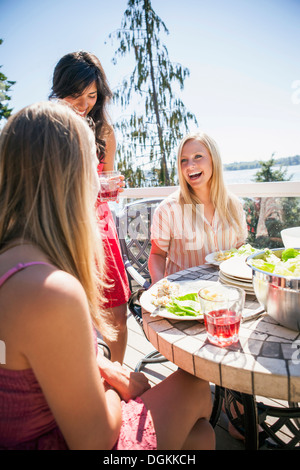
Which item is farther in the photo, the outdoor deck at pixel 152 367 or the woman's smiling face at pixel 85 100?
the woman's smiling face at pixel 85 100

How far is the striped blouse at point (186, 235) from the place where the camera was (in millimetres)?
1983

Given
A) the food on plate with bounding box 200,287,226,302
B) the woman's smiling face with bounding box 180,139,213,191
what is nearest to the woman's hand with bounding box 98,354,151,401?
the food on plate with bounding box 200,287,226,302

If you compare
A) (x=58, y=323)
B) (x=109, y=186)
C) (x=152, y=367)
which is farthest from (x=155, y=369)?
(x=58, y=323)

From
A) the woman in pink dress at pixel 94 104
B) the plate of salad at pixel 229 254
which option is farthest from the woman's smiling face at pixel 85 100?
the plate of salad at pixel 229 254

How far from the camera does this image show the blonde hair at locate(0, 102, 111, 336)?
77 cm

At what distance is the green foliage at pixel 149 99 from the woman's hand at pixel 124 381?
739 cm

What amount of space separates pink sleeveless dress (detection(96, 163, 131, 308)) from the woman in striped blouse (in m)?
0.25

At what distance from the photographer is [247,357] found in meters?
0.77

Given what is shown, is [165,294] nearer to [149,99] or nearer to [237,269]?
[237,269]

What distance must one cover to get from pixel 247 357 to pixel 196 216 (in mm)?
1369

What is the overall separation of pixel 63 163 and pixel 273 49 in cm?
938

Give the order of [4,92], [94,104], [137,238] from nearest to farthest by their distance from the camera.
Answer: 1. [94,104]
2. [137,238]
3. [4,92]

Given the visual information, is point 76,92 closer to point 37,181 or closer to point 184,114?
point 37,181

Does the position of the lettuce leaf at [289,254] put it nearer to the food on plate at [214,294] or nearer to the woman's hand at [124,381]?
the food on plate at [214,294]
